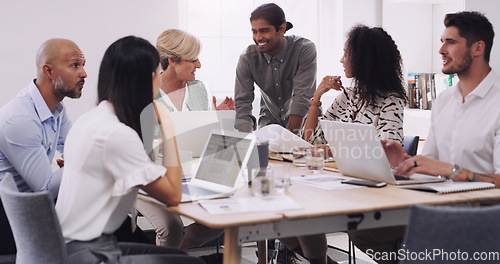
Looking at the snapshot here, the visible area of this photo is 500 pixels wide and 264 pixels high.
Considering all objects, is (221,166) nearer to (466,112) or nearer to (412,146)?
(466,112)

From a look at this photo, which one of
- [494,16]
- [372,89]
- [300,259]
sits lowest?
[300,259]

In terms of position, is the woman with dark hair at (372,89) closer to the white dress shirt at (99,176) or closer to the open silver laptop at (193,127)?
the open silver laptop at (193,127)

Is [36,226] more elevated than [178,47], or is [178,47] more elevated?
[178,47]

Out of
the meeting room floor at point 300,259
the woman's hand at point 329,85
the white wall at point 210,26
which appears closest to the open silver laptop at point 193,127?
the woman's hand at point 329,85

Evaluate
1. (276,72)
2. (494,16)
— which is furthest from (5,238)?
(494,16)

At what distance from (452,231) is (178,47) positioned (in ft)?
6.61

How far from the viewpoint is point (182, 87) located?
3.21m

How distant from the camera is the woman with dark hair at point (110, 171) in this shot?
5.68 feet

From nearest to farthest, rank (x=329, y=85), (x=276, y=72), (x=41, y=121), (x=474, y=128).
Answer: (x=474, y=128) < (x=41, y=121) < (x=329, y=85) < (x=276, y=72)

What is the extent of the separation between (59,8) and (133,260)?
246 cm

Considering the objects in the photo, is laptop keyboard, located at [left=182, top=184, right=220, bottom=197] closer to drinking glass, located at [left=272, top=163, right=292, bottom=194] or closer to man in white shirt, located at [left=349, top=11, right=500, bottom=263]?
drinking glass, located at [left=272, top=163, right=292, bottom=194]

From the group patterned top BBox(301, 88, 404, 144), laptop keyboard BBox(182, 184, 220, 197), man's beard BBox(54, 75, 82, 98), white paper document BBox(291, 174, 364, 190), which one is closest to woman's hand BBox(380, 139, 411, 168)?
white paper document BBox(291, 174, 364, 190)

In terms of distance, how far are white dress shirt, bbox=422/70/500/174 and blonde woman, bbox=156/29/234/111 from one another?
1.18 meters

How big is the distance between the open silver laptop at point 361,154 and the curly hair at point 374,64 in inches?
22.9
